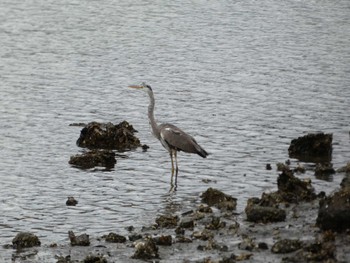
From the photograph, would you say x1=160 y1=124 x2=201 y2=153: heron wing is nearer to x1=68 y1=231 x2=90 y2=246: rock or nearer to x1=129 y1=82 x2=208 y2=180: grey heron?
x1=129 y1=82 x2=208 y2=180: grey heron

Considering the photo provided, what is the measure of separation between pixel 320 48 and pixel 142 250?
35149mm

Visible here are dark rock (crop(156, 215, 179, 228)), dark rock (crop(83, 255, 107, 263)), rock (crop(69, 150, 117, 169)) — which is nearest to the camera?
dark rock (crop(83, 255, 107, 263))

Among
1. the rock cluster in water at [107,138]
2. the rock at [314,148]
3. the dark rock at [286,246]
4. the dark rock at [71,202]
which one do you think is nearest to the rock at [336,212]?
the dark rock at [286,246]

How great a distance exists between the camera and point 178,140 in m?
30.5

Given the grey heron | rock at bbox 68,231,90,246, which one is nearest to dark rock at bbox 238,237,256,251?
rock at bbox 68,231,90,246

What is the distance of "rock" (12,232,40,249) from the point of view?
24.1 metres

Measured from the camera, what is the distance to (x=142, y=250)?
72.8 ft

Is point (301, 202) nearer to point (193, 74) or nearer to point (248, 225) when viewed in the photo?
point (248, 225)

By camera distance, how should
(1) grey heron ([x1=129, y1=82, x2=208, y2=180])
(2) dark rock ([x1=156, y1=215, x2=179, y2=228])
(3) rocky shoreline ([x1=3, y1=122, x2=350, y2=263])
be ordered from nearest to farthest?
(3) rocky shoreline ([x1=3, y1=122, x2=350, y2=263])
(2) dark rock ([x1=156, y1=215, x2=179, y2=228])
(1) grey heron ([x1=129, y1=82, x2=208, y2=180])

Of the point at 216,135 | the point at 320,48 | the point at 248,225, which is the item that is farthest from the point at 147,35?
the point at 248,225

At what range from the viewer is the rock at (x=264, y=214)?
2372cm

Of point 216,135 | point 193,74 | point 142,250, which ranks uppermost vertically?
point 193,74

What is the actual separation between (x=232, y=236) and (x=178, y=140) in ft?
25.3

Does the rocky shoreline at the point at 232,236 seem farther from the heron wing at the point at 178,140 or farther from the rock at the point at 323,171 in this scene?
the heron wing at the point at 178,140
